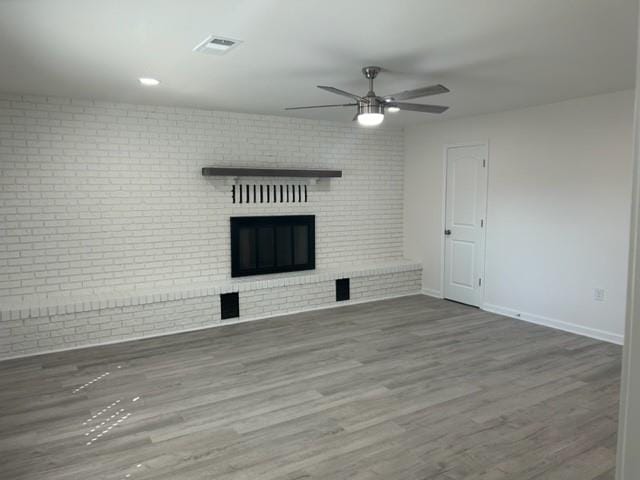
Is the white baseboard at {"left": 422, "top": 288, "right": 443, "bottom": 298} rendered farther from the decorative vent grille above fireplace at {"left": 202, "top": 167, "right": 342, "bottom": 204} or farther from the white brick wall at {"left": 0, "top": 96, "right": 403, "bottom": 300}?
the decorative vent grille above fireplace at {"left": 202, "top": 167, "right": 342, "bottom": 204}

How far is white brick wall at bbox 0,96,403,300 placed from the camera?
4.75 m

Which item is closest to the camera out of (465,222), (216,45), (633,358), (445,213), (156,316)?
(633,358)

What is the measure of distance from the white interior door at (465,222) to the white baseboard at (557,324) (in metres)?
0.33

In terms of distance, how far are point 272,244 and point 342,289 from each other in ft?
3.82

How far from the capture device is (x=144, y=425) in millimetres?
3205

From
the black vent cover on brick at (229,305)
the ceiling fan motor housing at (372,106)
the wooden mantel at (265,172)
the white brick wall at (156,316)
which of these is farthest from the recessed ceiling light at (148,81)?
the black vent cover on brick at (229,305)

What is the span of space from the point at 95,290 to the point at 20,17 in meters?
3.18

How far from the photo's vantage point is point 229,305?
18.4ft

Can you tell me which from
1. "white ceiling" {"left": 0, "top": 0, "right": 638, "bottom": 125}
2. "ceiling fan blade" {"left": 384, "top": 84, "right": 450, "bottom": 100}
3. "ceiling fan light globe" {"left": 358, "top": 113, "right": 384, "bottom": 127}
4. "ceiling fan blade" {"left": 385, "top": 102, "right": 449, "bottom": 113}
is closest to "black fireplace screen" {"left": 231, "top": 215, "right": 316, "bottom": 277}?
"white ceiling" {"left": 0, "top": 0, "right": 638, "bottom": 125}

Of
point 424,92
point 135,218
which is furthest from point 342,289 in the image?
point 424,92

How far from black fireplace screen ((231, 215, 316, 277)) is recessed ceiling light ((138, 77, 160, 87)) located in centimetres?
202

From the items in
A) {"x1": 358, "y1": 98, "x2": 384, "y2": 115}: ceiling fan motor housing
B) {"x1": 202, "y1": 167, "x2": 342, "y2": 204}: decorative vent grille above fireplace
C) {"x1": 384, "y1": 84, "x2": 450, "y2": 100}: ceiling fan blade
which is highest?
{"x1": 384, "y1": 84, "x2": 450, "y2": 100}: ceiling fan blade

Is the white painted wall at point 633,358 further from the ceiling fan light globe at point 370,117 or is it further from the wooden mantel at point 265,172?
the wooden mantel at point 265,172

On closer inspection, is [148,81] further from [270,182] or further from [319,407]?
[319,407]
